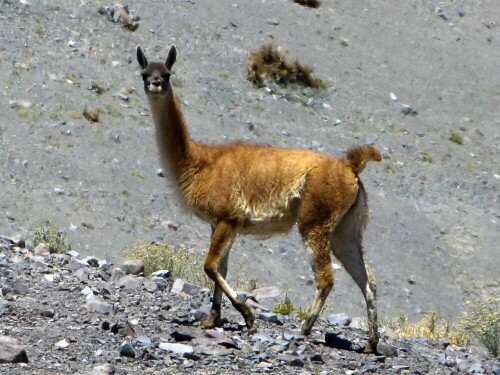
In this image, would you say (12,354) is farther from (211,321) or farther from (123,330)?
(211,321)

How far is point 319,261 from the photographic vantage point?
10.6m

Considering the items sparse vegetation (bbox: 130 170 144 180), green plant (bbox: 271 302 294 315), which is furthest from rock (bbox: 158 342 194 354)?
sparse vegetation (bbox: 130 170 144 180)

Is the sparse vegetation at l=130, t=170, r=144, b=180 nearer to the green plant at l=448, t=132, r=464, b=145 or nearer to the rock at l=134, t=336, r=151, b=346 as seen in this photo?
the green plant at l=448, t=132, r=464, b=145

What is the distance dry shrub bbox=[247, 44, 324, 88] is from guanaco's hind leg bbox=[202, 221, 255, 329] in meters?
20.5

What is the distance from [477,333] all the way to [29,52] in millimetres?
17083

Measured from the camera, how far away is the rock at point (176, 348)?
30.9ft

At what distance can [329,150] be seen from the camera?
1112 inches

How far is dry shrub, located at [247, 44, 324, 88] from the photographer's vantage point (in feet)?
103

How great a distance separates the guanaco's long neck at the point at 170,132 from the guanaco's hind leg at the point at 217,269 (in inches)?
38.1

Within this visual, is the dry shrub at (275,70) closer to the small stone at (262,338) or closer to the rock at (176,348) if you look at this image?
the small stone at (262,338)

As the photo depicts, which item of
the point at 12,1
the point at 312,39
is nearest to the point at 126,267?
the point at 12,1

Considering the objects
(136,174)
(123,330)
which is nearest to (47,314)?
A: (123,330)

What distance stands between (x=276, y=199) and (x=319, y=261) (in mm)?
720

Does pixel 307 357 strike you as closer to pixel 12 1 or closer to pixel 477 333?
pixel 477 333
